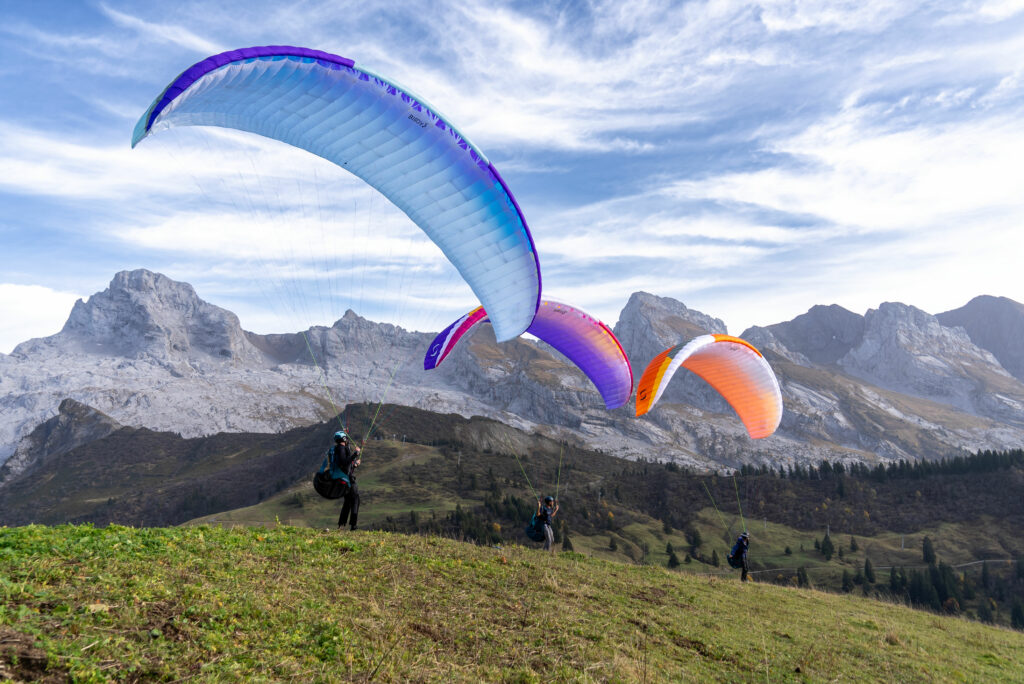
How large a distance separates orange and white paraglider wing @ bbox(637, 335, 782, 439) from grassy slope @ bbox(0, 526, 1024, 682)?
960cm

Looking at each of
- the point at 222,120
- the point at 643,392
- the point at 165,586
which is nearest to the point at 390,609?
the point at 165,586

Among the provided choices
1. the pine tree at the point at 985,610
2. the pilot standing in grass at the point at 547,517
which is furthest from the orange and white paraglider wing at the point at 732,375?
the pine tree at the point at 985,610

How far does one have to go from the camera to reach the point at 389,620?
7688 mm

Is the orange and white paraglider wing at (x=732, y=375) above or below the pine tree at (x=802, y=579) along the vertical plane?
above

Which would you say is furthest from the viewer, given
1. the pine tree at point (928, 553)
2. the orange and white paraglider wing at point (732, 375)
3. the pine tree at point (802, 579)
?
the pine tree at point (928, 553)

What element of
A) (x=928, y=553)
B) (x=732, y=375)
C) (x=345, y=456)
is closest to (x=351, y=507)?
(x=345, y=456)

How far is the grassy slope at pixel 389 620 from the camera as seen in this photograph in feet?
18.2

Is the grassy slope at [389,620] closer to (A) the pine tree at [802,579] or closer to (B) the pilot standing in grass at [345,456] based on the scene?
(B) the pilot standing in grass at [345,456]

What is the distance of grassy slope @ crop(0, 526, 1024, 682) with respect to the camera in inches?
219

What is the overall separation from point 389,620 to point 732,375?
21487 mm

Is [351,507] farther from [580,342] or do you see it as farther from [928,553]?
[928,553]

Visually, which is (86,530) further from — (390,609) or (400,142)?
(400,142)

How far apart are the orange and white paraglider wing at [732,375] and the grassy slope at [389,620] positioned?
960 centimetres

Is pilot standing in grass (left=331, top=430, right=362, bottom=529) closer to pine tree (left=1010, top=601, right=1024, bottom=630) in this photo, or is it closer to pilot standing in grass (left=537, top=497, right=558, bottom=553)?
pilot standing in grass (left=537, top=497, right=558, bottom=553)
